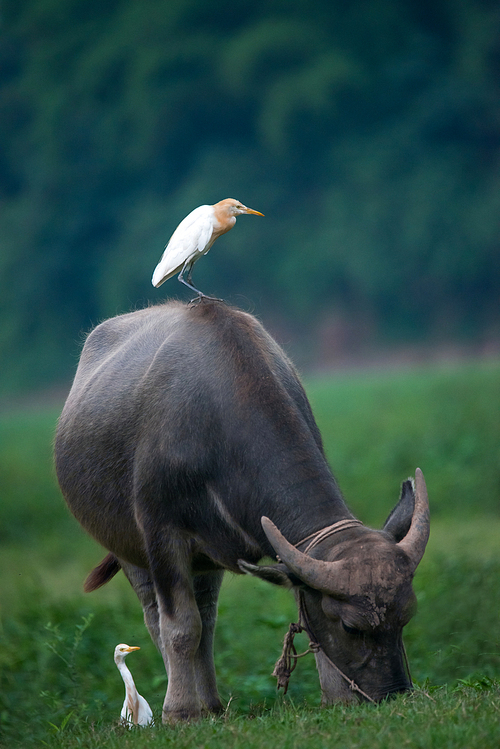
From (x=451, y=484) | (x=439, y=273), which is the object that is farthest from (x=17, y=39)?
(x=451, y=484)

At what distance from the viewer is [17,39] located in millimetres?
22875

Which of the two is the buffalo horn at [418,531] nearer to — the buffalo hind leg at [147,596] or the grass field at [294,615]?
the grass field at [294,615]

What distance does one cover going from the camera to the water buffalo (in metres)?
3.66

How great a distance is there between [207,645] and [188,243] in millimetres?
2366

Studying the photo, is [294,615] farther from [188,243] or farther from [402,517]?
[188,243]

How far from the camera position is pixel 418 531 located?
3809mm

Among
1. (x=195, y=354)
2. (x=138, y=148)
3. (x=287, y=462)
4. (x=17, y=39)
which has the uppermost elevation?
(x=17, y=39)

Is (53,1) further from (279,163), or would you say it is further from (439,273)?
(439,273)

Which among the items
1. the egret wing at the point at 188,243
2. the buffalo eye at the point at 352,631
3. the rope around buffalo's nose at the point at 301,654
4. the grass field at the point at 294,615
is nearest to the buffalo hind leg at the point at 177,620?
the grass field at the point at 294,615

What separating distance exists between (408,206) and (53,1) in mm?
11075

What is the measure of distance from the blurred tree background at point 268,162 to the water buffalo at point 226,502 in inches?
719

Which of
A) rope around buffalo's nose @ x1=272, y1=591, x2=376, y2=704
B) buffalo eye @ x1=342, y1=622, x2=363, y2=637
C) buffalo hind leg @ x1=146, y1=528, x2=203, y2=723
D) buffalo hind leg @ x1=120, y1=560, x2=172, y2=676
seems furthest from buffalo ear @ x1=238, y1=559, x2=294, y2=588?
buffalo hind leg @ x1=120, y1=560, x2=172, y2=676

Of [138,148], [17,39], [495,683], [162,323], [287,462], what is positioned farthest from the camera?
[138,148]

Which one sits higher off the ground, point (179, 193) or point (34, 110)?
point (34, 110)
